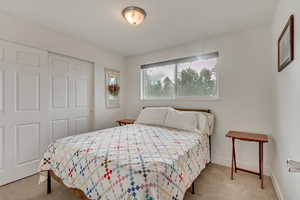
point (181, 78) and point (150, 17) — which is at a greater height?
point (150, 17)

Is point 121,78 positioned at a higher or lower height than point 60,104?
higher

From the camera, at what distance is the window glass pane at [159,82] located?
337 centimetres

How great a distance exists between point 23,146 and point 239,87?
355 centimetres

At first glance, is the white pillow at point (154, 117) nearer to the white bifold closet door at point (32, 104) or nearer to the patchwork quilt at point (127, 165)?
the patchwork quilt at point (127, 165)

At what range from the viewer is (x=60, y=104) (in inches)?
107

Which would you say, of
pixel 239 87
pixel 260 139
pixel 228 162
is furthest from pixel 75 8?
pixel 228 162

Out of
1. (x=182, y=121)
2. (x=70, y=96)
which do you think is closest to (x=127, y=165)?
(x=182, y=121)

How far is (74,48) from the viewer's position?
9.41ft

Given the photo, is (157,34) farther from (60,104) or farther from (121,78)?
(60,104)

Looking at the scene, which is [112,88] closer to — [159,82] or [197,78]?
[159,82]

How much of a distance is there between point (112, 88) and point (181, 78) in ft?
5.51

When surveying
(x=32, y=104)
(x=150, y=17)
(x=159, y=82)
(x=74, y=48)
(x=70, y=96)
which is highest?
(x=150, y=17)

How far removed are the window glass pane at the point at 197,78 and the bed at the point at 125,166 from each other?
1.28m

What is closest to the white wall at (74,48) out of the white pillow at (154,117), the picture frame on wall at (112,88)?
the picture frame on wall at (112,88)
